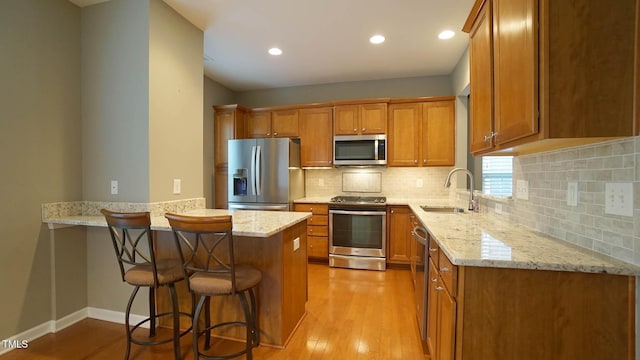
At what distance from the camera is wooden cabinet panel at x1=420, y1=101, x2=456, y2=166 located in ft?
12.5

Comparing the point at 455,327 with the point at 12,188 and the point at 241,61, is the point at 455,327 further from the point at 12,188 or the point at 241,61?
the point at 241,61

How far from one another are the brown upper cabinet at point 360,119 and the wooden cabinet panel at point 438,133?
A: 58 centimetres

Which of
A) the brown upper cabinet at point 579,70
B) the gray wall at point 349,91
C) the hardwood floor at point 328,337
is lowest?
the hardwood floor at point 328,337

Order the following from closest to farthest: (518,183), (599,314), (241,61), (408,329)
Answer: (599,314), (518,183), (408,329), (241,61)

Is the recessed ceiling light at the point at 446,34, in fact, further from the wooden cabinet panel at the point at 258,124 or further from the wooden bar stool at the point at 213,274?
the wooden bar stool at the point at 213,274

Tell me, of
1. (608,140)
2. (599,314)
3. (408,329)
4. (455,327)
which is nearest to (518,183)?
(608,140)

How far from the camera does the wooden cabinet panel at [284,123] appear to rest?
4.32 m

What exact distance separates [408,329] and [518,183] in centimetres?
139

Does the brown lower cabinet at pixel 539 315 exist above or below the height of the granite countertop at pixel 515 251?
below

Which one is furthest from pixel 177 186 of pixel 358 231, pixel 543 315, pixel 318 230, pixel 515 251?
pixel 543 315

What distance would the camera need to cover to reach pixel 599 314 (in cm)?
101

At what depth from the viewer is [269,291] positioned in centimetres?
201

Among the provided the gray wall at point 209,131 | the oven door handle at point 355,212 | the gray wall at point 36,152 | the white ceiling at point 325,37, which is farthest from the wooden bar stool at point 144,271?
the gray wall at point 209,131

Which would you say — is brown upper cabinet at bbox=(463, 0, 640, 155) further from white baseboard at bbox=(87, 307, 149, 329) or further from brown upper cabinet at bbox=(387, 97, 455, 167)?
white baseboard at bbox=(87, 307, 149, 329)
